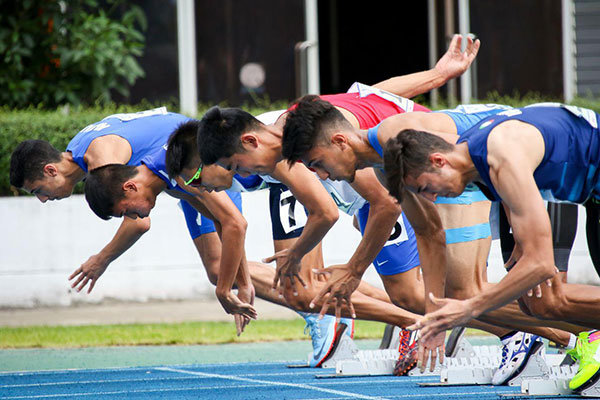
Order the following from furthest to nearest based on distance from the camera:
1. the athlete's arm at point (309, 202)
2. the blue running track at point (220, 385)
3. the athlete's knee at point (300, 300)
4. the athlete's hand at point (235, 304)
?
the athlete's knee at point (300, 300) < the athlete's hand at point (235, 304) < the blue running track at point (220, 385) < the athlete's arm at point (309, 202)

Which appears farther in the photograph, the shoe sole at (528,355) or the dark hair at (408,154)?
the shoe sole at (528,355)

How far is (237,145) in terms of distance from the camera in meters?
5.51

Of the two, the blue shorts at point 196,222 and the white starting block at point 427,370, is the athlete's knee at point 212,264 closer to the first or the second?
the blue shorts at point 196,222

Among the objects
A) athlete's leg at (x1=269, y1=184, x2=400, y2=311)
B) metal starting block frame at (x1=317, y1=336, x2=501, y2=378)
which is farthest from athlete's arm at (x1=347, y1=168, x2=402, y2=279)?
athlete's leg at (x1=269, y1=184, x2=400, y2=311)

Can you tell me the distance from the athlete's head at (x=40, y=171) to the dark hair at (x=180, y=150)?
119 centimetres

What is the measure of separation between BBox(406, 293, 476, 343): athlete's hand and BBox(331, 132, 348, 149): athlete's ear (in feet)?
3.74

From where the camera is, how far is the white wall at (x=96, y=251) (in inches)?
459

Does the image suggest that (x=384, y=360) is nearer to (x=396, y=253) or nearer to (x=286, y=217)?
(x=396, y=253)

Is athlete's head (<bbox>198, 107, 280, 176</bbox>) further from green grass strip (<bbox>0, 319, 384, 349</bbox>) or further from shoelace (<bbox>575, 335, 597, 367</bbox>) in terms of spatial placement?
green grass strip (<bbox>0, 319, 384, 349</bbox>)

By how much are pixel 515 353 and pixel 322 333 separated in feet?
4.84

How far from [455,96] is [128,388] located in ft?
30.2

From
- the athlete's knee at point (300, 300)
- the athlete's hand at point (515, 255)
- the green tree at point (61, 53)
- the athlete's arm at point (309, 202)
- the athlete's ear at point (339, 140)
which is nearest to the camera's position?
the athlete's hand at point (515, 255)

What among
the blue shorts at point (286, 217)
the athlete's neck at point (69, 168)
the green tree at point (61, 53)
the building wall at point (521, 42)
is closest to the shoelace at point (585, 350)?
the blue shorts at point (286, 217)

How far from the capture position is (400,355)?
266 inches
